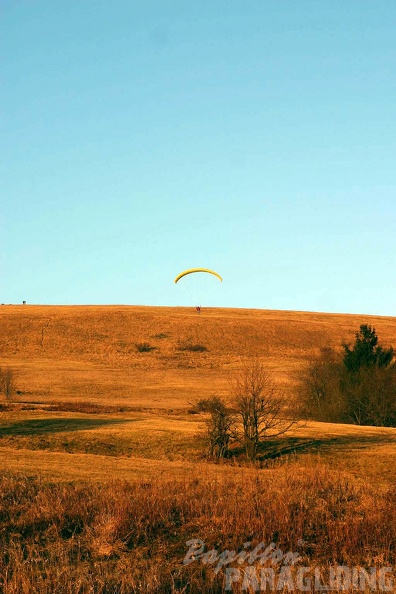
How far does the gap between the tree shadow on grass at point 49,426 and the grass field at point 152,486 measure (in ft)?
0.22

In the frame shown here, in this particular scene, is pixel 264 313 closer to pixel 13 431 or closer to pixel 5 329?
pixel 5 329

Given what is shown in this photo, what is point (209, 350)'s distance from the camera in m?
91.6

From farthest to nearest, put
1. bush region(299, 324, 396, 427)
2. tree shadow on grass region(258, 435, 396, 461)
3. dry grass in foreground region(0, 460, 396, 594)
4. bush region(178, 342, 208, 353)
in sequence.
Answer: bush region(178, 342, 208, 353), bush region(299, 324, 396, 427), tree shadow on grass region(258, 435, 396, 461), dry grass in foreground region(0, 460, 396, 594)

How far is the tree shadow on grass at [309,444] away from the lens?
103 ft

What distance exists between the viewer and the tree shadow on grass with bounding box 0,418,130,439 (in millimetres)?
34031

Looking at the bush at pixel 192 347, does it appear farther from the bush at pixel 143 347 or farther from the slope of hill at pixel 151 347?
the bush at pixel 143 347

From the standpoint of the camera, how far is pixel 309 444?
3234 centimetres

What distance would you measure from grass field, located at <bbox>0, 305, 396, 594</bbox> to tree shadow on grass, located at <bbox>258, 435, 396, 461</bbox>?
10cm

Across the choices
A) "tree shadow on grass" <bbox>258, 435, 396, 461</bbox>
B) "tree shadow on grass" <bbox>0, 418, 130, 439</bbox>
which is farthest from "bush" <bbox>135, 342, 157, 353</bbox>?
"tree shadow on grass" <bbox>258, 435, 396, 461</bbox>

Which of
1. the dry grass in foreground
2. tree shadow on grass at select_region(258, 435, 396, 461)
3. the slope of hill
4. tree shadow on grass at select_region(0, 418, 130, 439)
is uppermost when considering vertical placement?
the slope of hill

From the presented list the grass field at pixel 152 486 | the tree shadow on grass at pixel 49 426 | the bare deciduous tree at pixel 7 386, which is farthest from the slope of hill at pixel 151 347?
the tree shadow on grass at pixel 49 426

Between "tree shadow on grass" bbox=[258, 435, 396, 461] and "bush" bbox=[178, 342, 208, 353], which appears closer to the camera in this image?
"tree shadow on grass" bbox=[258, 435, 396, 461]

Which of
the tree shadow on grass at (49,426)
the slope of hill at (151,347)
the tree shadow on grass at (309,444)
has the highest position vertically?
the slope of hill at (151,347)

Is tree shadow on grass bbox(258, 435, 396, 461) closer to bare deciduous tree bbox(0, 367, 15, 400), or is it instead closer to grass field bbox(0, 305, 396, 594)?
grass field bbox(0, 305, 396, 594)
